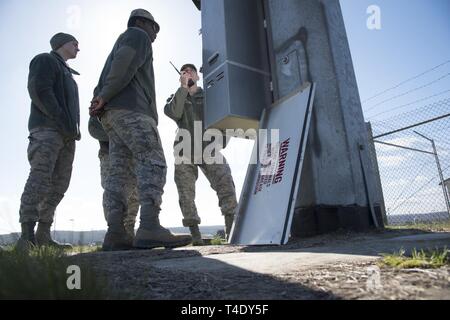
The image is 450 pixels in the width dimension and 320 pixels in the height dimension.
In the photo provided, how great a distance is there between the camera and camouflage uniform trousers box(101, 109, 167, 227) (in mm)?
2555

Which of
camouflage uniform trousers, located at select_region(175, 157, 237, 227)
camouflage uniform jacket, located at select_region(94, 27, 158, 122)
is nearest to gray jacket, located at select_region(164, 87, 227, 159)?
camouflage uniform trousers, located at select_region(175, 157, 237, 227)

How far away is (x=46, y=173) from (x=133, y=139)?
3.57 ft

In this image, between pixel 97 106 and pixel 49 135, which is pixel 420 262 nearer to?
pixel 97 106

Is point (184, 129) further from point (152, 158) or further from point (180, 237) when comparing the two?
point (180, 237)

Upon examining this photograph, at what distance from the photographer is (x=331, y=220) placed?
2.64m

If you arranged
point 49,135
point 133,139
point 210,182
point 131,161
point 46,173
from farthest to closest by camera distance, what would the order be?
point 210,182, point 49,135, point 46,173, point 131,161, point 133,139

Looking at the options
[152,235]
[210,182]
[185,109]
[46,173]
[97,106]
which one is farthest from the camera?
[185,109]

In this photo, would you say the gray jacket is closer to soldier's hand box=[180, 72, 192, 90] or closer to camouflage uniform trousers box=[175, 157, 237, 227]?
soldier's hand box=[180, 72, 192, 90]

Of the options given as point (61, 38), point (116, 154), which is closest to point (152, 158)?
point (116, 154)

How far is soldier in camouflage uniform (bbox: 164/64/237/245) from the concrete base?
1179mm

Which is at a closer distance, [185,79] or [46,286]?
[46,286]

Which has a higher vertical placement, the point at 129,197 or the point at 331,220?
the point at 129,197

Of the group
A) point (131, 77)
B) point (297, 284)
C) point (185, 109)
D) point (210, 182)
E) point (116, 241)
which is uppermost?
point (185, 109)

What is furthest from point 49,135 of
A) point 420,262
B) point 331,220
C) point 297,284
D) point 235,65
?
point 420,262
